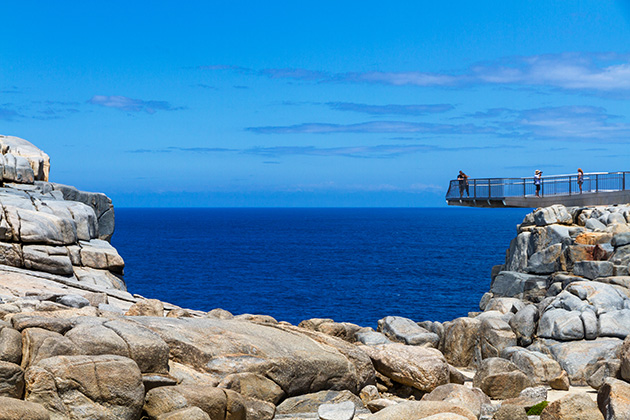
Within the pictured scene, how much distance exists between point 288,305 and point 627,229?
3382 cm

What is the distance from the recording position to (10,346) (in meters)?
12.2

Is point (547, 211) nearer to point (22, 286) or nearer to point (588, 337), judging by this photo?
point (588, 337)

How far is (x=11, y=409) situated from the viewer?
32.8 ft

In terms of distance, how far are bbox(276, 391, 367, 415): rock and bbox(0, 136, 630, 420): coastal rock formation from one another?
3cm

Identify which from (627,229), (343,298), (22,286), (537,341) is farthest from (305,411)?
(343,298)

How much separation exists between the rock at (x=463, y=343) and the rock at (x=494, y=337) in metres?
0.21

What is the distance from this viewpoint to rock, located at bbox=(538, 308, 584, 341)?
23.0 m

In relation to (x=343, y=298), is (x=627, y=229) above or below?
above

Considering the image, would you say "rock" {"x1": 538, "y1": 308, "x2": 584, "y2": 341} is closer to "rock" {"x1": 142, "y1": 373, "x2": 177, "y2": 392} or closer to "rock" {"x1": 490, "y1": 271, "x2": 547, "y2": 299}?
"rock" {"x1": 490, "y1": 271, "x2": 547, "y2": 299}

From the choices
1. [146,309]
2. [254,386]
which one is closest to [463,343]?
[146,309]

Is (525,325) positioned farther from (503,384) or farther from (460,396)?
(460,396)

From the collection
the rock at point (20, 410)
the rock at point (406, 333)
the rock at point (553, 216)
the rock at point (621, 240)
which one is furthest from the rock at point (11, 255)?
the rock at point (553, 216)

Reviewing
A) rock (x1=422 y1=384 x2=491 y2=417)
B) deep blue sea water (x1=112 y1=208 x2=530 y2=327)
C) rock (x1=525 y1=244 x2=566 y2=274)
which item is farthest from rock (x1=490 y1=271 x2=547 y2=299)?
rock (x1=422 y1=384 x2=491 y2=417)

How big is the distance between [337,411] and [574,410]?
4.98 m
